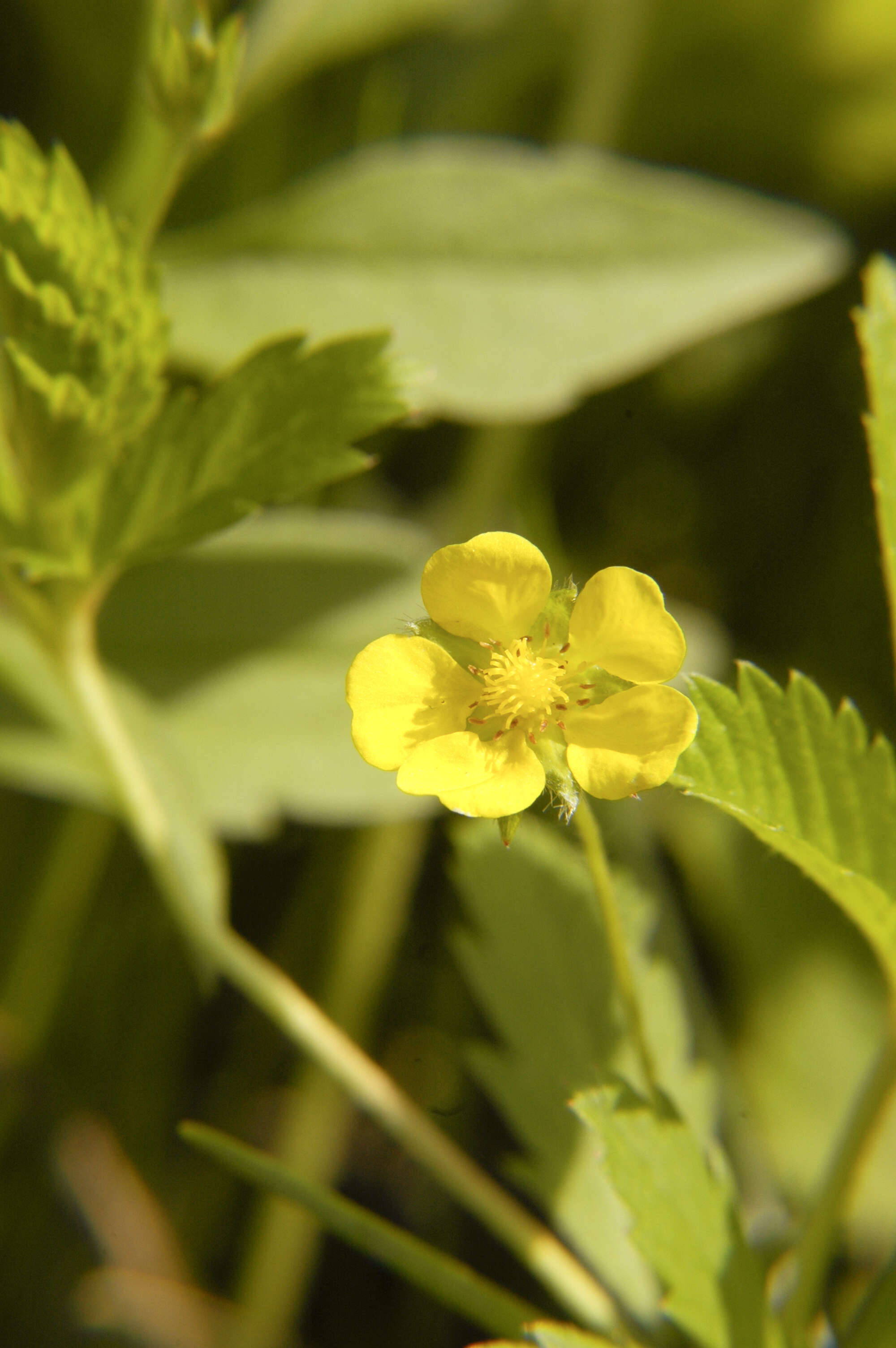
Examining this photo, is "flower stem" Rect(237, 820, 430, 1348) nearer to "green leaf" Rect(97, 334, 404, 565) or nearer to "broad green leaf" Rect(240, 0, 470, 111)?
"green leaf" Rect(97, 334, 404, 565)

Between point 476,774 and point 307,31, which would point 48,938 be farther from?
point 307,31

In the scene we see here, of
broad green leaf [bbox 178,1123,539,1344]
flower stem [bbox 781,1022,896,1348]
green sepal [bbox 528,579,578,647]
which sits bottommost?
broad green leaf [bbox 178,1123,539,1344]

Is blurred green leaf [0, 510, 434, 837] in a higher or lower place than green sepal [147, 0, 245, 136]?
lower

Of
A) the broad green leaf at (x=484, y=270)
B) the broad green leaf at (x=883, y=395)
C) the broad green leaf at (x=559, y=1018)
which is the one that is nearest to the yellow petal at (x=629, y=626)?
the broad green leaf at (x=883, y=395)

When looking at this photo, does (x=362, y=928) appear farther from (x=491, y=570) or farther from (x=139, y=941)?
(x=491, y=570)

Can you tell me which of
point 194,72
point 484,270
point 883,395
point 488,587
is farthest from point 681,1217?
point 484,270

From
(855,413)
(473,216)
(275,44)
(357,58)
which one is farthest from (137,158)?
(855,413)

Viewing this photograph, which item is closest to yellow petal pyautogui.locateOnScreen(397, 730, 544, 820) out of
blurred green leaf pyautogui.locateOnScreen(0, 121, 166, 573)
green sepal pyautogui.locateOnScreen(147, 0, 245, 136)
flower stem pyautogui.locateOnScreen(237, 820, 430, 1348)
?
blurred green leaf pyautogui.locateOnScreen(0, 121, 166, 573)
